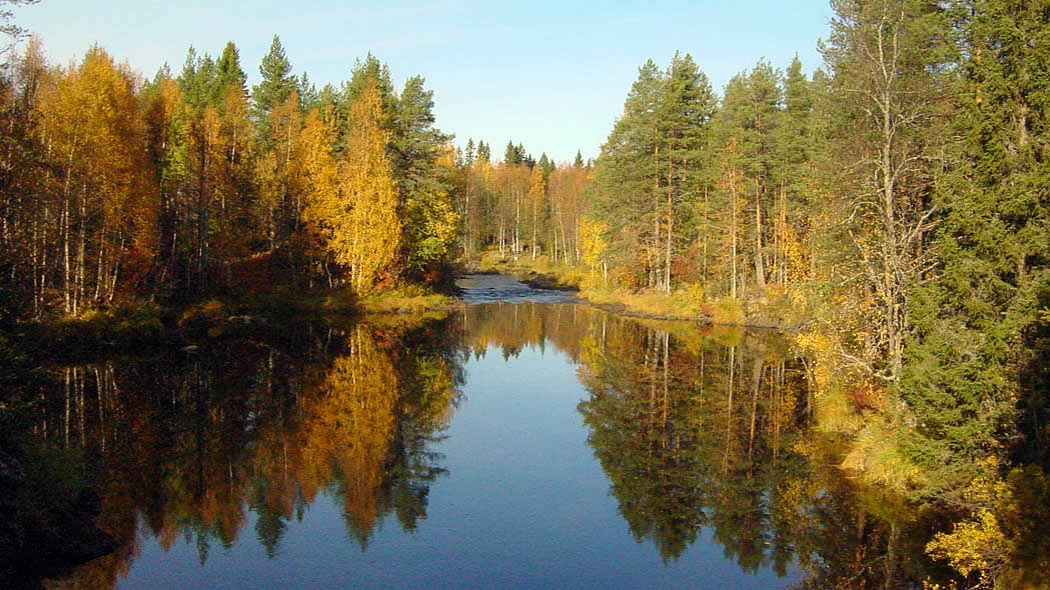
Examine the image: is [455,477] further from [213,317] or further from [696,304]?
[696,304]

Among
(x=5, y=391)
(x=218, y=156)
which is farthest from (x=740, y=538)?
(x=218, y=156)

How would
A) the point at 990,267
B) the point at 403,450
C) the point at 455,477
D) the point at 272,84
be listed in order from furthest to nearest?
the point at 272,84, the point at 403,450, the point at 455,477, the point at 990,267

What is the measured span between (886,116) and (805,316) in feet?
44.3

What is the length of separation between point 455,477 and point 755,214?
39420 mm

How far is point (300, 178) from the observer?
4909 cm

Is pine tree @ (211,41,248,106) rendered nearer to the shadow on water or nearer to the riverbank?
the riverbank

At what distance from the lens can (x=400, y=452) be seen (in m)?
19.0

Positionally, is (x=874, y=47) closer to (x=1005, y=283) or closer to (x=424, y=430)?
(x=1005, y=283)

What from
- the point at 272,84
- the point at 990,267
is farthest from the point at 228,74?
the point at 990,267

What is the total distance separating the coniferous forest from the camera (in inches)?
518

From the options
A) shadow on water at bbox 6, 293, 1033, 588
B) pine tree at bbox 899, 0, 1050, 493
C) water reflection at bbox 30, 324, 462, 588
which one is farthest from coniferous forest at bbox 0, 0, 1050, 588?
water reflection at bbox 30, 324, 462, 588

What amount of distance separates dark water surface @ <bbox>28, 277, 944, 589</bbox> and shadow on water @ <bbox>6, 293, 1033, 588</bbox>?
0.07 metres

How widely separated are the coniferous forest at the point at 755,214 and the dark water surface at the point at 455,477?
2.58 m

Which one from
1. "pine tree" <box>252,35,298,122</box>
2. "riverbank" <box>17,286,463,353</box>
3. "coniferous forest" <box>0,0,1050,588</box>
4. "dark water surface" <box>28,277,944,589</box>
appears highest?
"pine tree" <box>252,35,298,122</box>
